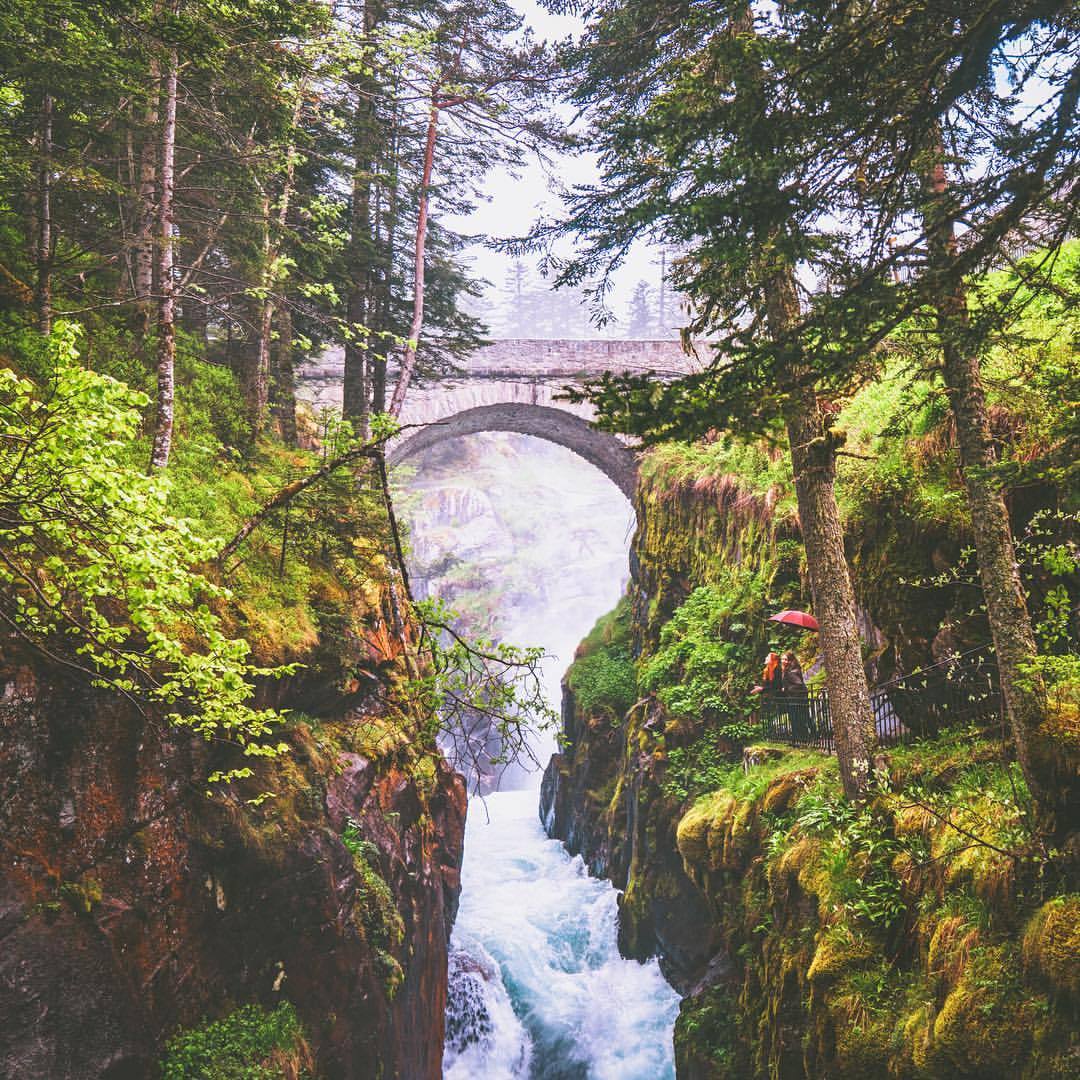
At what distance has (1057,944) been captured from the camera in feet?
12.9

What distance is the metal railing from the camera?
6320 millimetres

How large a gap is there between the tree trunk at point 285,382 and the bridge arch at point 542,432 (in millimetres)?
5927

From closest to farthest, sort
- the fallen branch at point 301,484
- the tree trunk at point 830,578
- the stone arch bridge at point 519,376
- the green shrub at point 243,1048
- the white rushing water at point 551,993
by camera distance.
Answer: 1. the green shrub at point 243,1048
2. the fallen branch at point 301,484
3. the tree trunk at point 830,578
4. the white rushing water at point 551,993
5. the stone arch bridge at point 519,376

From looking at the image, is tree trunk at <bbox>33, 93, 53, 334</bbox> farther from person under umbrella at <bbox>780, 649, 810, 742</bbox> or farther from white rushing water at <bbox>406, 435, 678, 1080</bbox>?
person under umbrella at <bbox>780, 649, 810, 742</bbox>

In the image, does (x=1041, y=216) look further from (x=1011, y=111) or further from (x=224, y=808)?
(x=224, y=808)

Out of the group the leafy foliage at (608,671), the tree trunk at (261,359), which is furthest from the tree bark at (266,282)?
the leafy foliage at (608,671)

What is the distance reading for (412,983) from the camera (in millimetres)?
8938

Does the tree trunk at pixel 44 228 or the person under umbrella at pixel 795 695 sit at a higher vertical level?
the tree trunk at pixel 44 228

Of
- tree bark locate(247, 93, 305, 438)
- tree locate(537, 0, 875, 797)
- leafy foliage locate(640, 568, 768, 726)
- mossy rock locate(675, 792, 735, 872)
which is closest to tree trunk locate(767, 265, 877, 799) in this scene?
tree locate(537, 0, 875, 797)

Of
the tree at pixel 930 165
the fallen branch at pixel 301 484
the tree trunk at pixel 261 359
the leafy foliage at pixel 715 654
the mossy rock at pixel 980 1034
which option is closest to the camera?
the tree at pixel 930 165

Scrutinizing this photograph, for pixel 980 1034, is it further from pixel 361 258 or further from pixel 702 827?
pixel 361 258

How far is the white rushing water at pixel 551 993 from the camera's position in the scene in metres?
11.4

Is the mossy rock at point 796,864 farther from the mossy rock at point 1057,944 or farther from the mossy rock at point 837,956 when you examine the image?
the mossy rock at point 1057,944

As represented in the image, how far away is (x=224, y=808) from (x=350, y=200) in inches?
498
